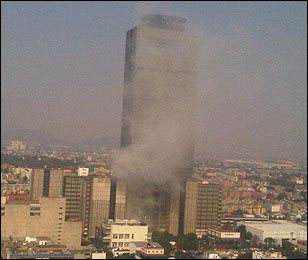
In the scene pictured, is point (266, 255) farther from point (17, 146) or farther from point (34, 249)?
point (17, 146)

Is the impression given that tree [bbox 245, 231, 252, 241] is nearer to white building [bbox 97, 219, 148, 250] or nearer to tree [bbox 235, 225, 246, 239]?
tree [bbox 235, 225, 246, 239]

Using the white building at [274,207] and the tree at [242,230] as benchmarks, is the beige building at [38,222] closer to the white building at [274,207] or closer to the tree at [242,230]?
the tree at [242,230]

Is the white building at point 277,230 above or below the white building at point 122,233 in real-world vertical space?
above

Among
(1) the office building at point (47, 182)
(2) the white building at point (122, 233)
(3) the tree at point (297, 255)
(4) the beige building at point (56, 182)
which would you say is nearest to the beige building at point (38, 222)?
(2) the white building at point (122, 233)

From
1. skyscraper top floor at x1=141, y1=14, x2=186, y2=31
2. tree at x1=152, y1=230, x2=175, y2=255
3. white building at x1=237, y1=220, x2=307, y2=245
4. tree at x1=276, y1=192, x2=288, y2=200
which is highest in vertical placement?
skyscraper top floor at x1=141, y1=14, x2=186, y2=31

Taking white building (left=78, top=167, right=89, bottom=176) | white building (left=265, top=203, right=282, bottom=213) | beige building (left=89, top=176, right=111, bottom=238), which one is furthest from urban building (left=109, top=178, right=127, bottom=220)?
white building (left=265, top=203, right=282, bottom=213)
